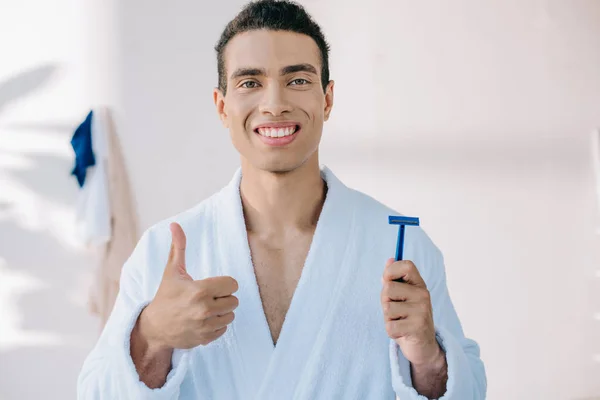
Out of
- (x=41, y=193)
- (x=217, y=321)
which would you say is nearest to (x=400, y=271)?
(x=217, y=321)

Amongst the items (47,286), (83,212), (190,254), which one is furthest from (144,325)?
(47,286)

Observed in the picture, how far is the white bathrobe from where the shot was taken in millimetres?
Answer: 1057

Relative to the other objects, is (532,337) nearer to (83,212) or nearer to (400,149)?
(400,149)

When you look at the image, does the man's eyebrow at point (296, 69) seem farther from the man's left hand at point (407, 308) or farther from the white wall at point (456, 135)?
the white wall at point (456, 135)

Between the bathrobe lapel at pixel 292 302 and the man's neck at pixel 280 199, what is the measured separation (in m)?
0.04

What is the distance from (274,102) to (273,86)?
4 centimetres

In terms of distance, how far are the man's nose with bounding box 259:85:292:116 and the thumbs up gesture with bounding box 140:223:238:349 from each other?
0.35m

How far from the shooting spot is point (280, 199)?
4.21 feet

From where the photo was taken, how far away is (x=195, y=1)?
278 centimetres

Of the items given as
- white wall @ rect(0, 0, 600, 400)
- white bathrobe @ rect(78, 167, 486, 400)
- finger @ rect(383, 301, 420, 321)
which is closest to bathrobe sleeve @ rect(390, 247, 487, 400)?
white bathrobe @ rect(78, 167, 486, 400)

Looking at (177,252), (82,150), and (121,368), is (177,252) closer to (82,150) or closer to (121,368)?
(121,368)

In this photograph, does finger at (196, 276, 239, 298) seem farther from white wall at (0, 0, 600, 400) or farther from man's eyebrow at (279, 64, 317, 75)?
white wall at (0, 0, 600, 400)

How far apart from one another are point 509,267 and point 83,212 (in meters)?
1.91

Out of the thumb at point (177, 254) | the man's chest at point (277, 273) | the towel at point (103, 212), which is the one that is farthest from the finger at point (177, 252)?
the towel at point (103, 212)
